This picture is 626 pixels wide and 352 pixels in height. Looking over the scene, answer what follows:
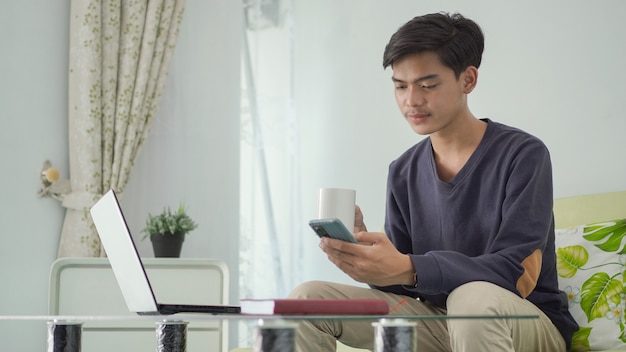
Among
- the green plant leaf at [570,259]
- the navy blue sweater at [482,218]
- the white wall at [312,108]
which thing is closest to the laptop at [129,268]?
the navy blue sweater at [482,218]

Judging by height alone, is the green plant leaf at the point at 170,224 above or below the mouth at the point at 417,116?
below

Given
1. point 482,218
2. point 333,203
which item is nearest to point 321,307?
point 333,203

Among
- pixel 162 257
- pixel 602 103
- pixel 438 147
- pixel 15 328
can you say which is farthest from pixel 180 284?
pixel 602 103

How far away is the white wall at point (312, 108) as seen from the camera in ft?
8.71

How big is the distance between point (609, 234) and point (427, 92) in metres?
0.67

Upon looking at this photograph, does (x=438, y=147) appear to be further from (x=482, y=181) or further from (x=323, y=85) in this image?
(x=323, y=85)

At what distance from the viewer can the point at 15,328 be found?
10.5 ft

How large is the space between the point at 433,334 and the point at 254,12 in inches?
93.4

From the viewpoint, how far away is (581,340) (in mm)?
2082

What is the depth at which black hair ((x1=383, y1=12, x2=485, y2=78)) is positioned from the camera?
2.02 meters

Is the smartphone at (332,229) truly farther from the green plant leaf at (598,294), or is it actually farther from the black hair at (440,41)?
the green plant leaf at (598,294)

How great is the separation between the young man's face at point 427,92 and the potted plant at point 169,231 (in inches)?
60.1

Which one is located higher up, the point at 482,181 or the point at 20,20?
the point at 20,20

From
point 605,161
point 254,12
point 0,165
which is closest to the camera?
point 605,161
